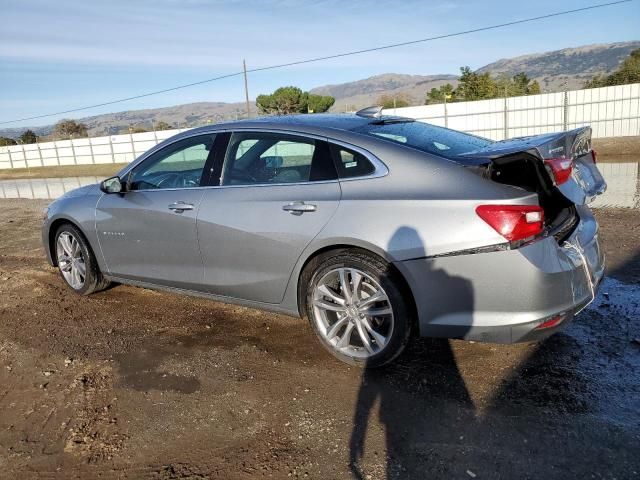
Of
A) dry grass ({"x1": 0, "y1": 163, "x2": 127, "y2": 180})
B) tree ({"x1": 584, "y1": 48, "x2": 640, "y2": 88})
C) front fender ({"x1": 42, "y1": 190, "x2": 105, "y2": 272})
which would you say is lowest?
dry grass ({"x1": 0, "y1": 163, "x2": 127, "y2": 180})

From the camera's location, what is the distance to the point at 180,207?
13.8ft

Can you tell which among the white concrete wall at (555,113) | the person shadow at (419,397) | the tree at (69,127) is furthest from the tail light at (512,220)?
the tree at (69,127)

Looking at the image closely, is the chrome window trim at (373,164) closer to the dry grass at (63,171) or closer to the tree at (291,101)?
the dry grass at (63,171)

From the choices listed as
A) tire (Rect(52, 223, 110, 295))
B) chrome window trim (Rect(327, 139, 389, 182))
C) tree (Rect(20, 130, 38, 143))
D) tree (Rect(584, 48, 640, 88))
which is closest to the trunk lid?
chrome window trim (Rect(327, 139, 389, 182))

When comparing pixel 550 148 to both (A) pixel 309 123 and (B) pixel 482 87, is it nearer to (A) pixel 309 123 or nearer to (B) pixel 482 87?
(A) pixel 309 123

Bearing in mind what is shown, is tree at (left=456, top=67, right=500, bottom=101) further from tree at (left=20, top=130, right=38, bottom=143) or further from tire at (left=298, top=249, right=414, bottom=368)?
tree at (left=20, top=130, right=38, bottom=143)

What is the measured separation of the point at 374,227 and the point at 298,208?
0.59 meters

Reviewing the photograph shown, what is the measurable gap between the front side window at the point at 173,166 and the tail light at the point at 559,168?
2.59 m

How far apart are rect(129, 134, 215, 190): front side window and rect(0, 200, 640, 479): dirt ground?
1207 millimetres

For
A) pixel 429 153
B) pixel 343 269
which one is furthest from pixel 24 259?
pixel 429 153

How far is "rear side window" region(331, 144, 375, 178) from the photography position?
3396 millimetres

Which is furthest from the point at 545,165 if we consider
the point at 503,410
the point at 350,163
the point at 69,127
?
the point at 69,127

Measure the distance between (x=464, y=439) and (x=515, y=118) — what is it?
74.0ft

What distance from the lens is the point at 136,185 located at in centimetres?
469
